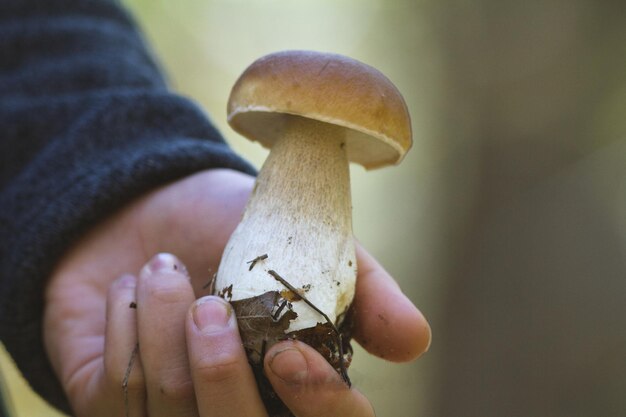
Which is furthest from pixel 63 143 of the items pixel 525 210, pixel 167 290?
pixel 525 210

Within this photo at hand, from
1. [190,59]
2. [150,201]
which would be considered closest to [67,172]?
[150,201]

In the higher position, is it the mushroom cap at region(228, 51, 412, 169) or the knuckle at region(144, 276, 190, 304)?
the mushroom cap at region(228, 51, 412, 169)

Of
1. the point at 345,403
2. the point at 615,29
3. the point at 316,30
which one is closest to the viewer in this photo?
the point at 345,403

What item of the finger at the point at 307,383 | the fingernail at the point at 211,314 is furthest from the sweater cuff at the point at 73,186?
the finger at the point at 307,383

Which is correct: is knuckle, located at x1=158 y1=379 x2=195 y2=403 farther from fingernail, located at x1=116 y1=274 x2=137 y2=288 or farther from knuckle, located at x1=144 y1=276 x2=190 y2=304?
fingernail, located at x1=116 y1=274 x2=137 y2=288

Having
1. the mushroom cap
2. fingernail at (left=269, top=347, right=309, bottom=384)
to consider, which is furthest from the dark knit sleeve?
fingernail at (left=269, top=347, right=309, bottom=384)

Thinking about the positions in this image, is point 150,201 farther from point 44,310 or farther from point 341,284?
point 341,284

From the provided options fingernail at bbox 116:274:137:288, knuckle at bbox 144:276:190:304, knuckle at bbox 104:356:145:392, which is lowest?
knuckle at bbox 104:356:145:392
